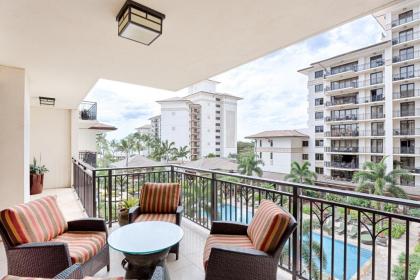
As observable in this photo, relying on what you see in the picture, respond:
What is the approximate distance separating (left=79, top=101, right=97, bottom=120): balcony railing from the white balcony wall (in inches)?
70.0

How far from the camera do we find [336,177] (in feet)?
69.1

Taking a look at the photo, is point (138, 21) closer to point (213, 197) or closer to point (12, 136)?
point (213, 197)

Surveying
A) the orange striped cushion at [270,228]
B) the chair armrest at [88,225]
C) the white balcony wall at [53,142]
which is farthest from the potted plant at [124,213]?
the white balcony wall at [53,142]

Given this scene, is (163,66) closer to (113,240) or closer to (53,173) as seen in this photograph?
(113,240)

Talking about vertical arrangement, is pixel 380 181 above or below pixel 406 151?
below

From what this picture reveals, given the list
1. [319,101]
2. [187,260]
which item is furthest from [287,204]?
[319,101]

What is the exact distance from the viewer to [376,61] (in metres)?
19.0

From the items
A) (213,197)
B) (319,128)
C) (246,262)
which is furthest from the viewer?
(319,128)

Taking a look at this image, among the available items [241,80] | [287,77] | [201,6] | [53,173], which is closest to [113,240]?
[201,6]

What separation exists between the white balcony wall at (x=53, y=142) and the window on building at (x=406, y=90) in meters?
22.7

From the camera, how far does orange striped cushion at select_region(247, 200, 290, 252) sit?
5.54 ft

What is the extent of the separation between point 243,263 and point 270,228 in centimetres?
34

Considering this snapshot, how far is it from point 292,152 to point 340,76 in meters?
8.56

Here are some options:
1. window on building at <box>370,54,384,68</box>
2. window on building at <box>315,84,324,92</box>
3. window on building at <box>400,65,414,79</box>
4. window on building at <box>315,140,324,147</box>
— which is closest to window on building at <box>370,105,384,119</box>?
window on building at <box>400,65,414,79</box>
